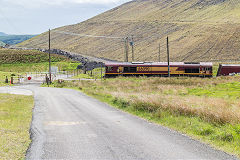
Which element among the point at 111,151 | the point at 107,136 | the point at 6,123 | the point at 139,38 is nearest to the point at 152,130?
the point at 107,136

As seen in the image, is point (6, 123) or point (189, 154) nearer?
point (189, 154)

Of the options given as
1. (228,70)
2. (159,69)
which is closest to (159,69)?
(159,69)

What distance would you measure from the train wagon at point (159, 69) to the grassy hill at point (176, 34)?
1568 inches

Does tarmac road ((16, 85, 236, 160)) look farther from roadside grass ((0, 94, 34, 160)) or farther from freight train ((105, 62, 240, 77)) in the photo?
freight train ((105, 62, 240, 77))

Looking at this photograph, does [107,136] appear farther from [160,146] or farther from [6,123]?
[6,123]

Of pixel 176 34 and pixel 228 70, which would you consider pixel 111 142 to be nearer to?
pixel 228 70

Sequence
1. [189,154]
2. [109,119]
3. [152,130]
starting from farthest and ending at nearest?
[109,119]
[152,130]
[189,154]

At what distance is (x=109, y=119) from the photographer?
16.2 metres

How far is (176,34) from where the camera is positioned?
136 meters

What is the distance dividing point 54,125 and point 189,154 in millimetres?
7600

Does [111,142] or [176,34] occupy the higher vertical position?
[176,34]

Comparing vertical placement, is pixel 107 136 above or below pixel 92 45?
below

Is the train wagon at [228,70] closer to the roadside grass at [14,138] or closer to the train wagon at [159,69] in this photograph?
the train wagon at [159,69]

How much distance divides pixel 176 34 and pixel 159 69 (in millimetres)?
80195
